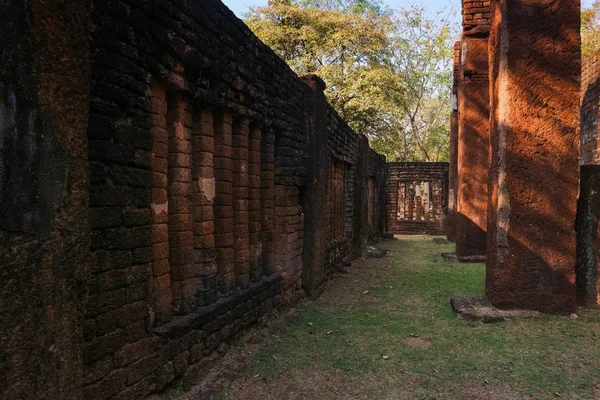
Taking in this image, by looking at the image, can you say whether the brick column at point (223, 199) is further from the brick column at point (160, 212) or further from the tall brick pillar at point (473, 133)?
the tall brick pillar at point (473, 133)

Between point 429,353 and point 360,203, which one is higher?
point 360,203

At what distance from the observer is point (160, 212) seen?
3021mm

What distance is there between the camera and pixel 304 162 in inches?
230

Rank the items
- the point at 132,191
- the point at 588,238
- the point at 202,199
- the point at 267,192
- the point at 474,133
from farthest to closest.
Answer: the point at 474,133 < the point at 588,238 < the point at 267,192 < the point at 202,199 < the point at 132,191

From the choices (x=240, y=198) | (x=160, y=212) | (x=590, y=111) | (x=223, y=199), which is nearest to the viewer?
(x=160, y=212)

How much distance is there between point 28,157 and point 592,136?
9171 millimetres

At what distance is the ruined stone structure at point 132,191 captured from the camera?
72.9 inches

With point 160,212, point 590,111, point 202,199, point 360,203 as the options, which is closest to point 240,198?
point 202,199

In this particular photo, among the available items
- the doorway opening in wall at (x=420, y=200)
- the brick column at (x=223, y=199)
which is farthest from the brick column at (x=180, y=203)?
the doorway opening in wall at (x=420, y=200)

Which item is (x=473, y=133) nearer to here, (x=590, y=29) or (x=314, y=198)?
(x=314, y=198)

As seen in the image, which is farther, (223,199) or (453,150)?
(453,150)

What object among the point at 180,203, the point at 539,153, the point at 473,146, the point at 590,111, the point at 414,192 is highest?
the point at 590,111

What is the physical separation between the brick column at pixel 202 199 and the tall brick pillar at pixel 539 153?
3338mm

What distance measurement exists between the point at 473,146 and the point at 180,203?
8229 mm
